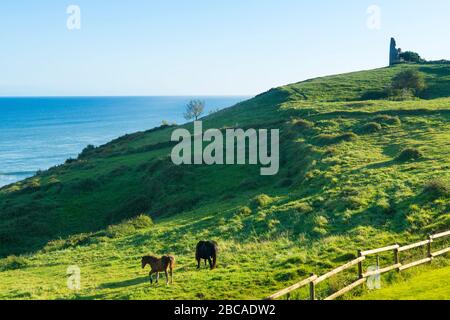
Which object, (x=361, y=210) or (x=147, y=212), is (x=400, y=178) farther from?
(x=147, y=212)

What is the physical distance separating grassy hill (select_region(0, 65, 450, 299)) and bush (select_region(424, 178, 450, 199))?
60 millimetres

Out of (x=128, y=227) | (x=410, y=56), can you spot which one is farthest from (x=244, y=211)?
(x=410, y=56)

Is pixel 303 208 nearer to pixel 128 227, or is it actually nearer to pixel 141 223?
pixel 141 223

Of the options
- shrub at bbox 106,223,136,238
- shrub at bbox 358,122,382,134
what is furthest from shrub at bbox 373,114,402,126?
shrub at bbox 106,223,136,238

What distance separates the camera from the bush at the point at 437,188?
2805cm

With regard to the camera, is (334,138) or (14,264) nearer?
(14,264)

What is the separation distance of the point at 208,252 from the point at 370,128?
36.4m

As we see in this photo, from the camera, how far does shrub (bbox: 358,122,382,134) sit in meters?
53.5

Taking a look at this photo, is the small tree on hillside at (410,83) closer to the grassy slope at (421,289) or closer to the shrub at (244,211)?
the shrub at (244,211)

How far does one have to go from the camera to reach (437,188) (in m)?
28.6

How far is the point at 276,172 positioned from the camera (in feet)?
154

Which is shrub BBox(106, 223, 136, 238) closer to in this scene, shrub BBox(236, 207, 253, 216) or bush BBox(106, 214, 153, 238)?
bush BBox(106, 214, 153, 238)

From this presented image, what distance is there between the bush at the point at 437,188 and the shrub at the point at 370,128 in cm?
2455
